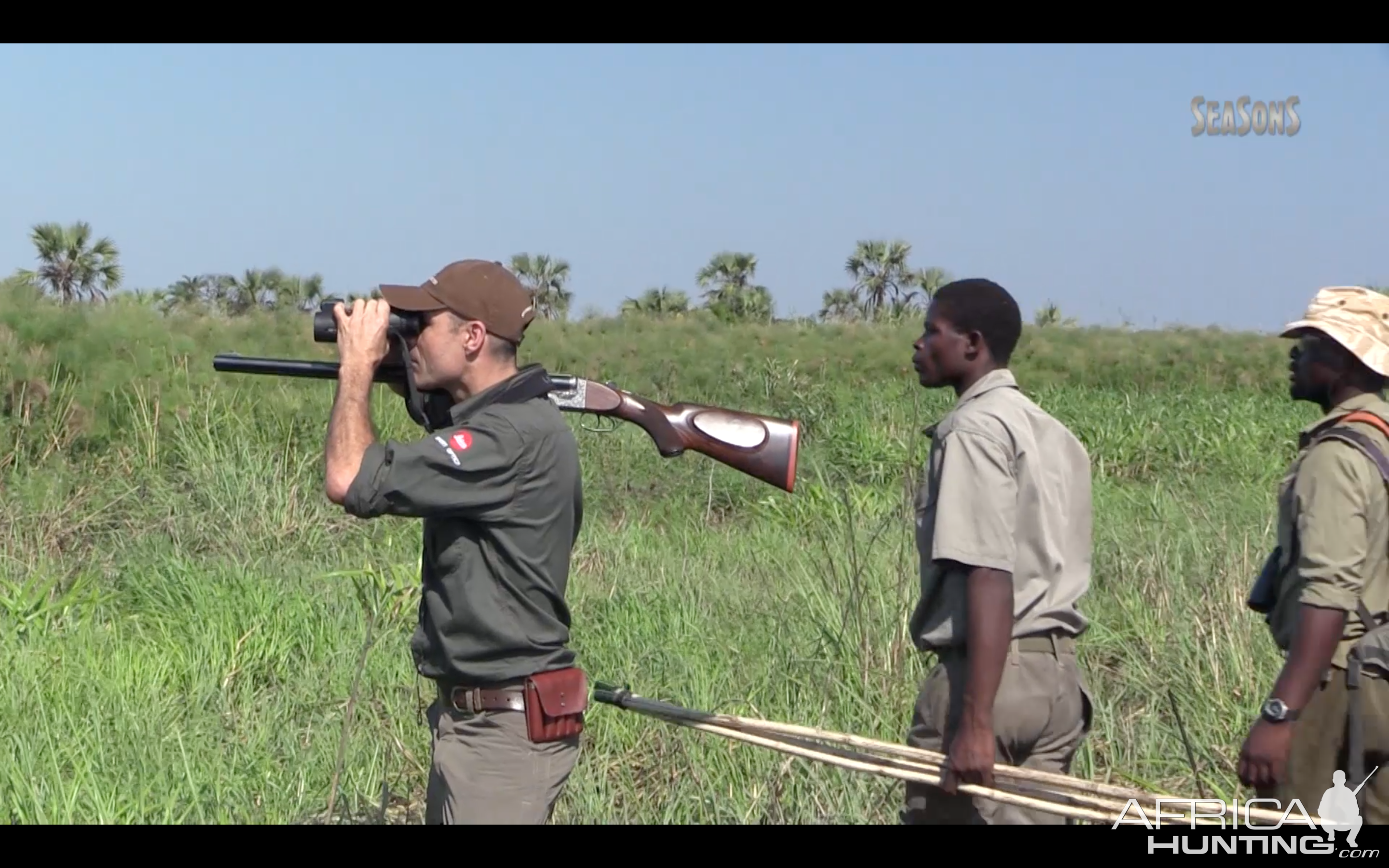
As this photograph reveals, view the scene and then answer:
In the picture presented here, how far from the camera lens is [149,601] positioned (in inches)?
264

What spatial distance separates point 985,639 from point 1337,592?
75cm

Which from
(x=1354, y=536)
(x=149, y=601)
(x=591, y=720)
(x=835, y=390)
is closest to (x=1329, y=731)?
(x=1354, y=536)

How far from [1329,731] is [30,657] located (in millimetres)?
4731

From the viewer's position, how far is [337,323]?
3174 millimetres

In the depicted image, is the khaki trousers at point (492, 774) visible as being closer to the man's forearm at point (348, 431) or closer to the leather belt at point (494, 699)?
the leather belt at point (494, 699)

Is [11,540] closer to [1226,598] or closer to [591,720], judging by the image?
[591,720]

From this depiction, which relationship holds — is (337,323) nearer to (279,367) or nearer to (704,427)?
(279,367)

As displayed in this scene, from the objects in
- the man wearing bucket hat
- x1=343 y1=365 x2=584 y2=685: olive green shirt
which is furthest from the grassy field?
x1=343 y1=365 x2=584 y2=685: olive green shirt

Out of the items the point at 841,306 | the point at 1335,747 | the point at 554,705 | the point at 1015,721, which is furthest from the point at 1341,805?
the point at 841,306

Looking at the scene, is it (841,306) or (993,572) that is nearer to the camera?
(993,572)

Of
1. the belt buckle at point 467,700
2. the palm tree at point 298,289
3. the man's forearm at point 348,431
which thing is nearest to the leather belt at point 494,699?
the belt buckle at point 467,700

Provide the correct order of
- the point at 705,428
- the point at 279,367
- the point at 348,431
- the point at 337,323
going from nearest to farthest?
the point at 348,431 → the point at 337,323 → the point at 279,367 → the point at 705,428

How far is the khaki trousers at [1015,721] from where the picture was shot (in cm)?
303
